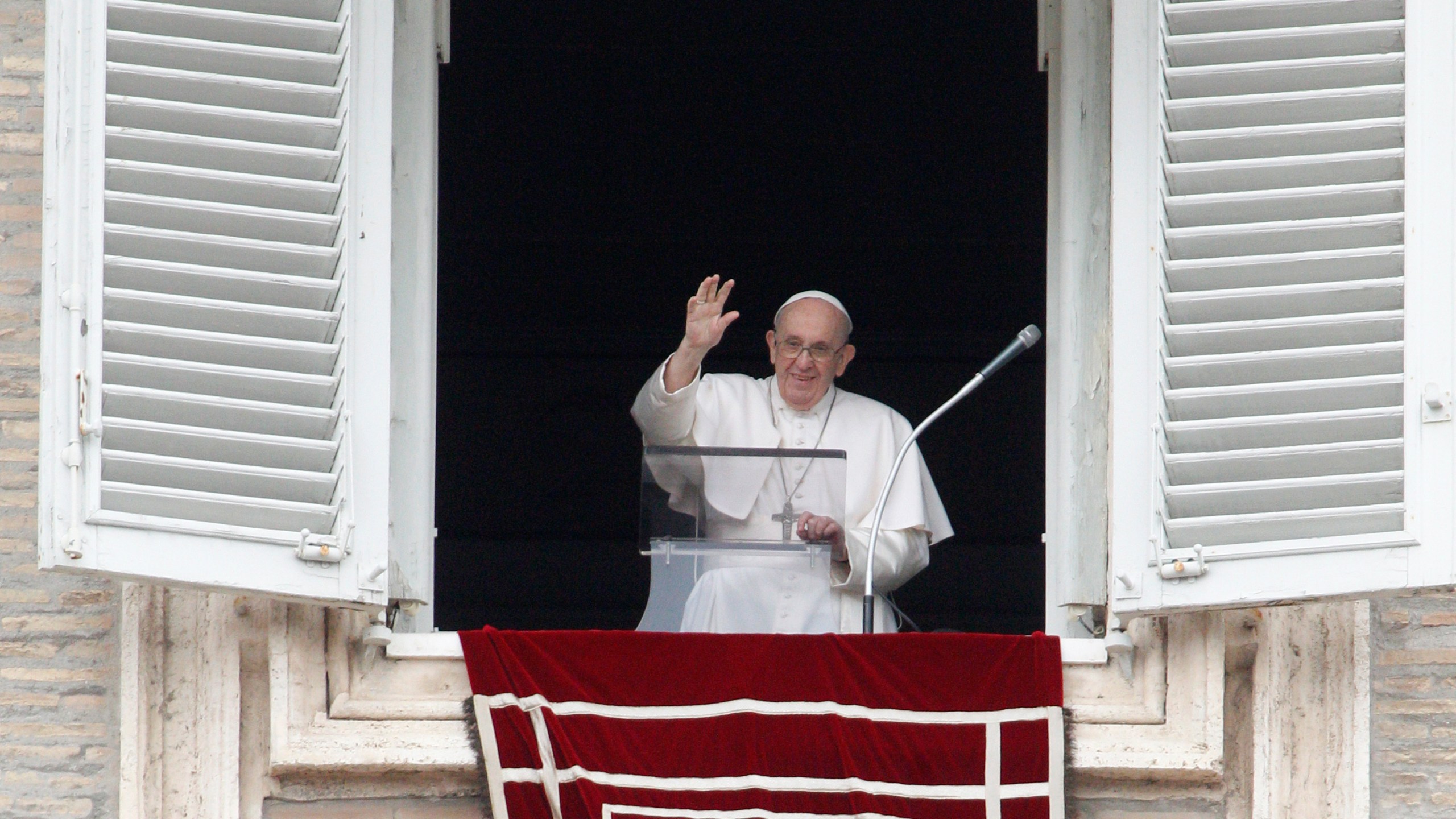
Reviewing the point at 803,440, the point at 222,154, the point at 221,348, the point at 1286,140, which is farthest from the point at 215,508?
the point at 1286,140

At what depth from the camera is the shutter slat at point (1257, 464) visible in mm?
4945

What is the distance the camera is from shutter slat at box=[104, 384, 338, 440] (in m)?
4.87

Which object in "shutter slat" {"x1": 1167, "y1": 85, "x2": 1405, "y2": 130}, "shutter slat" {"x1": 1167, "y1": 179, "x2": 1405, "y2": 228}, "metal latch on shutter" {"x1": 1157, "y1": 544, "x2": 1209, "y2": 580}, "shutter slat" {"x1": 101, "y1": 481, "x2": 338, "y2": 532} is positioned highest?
"shutter slat" {"x1": 1167, "y1": 85, "x2": 1405, "y2": 130}

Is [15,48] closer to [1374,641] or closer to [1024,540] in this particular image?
[1374,641]

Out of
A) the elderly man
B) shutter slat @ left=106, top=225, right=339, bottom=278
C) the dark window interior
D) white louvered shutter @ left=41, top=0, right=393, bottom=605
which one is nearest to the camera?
white louvered shutter @ left=41, top=0, right=393, bottom=605

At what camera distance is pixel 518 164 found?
29.5 feet

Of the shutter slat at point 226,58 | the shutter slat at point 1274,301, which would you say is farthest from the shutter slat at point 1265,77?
the shutter slat at point 226,58

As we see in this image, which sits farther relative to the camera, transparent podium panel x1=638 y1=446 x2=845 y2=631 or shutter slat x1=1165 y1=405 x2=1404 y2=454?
transparent podium panel x1=638 y1=446 x2=845 y2=631

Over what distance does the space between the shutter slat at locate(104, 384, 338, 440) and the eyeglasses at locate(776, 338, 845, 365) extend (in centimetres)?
164

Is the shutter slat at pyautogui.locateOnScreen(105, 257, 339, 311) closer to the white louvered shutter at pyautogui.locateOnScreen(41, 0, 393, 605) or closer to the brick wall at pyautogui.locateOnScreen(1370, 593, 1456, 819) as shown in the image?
the white louvered shutter at pyautogui.locateOnScreen(41, 0, 393, 605)

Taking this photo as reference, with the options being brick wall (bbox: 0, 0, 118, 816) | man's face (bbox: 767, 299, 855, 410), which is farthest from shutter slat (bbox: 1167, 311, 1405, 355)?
brick wall (bbox: 0, 0, 118, 816)

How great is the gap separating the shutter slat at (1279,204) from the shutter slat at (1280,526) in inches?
24.1

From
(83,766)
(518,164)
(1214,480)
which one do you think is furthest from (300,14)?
(518,164)

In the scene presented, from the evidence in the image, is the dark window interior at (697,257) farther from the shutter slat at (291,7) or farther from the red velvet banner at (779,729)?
the red velvet banner at (779,729)
